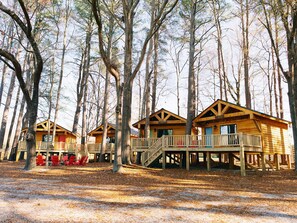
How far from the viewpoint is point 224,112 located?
53.5ft

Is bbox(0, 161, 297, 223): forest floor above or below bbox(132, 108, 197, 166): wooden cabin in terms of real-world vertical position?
below

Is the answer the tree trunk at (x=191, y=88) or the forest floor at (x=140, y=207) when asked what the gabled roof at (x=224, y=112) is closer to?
the tree trunk at (x=191, y=88)

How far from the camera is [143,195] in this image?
21.0ft

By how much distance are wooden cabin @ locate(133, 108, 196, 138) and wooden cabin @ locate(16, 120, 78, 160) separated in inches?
309

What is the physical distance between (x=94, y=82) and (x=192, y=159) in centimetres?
1903

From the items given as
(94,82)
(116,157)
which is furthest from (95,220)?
(94,82)

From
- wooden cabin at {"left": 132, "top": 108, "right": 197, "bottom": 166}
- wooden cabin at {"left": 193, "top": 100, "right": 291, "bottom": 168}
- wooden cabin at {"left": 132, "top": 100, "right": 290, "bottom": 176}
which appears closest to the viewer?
wooden cabin at {"left": 132, "top": 100, "right": 290, "bottom": 176}

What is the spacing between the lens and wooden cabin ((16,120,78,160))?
22406 millimetres

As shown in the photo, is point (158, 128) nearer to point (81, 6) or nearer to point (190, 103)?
point (190, 103)

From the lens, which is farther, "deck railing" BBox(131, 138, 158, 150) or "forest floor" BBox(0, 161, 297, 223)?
"deck railing" BBox(131, 138, 158, 150)

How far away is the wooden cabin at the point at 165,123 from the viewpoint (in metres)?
20.0

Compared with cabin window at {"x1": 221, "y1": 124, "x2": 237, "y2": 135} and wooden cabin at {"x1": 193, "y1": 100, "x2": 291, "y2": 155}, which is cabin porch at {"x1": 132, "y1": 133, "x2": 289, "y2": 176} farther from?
cabin window at {"x1": 221, "y1": 124, "x2": 237, "y2": 135}

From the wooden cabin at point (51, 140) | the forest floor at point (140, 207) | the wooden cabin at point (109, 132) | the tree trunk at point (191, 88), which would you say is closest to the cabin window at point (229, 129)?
the tree trunk at point (191, 88)

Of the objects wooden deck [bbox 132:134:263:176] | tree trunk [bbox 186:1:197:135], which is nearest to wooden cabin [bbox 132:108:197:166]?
wooden deck [bbox 132:134:263:176]
